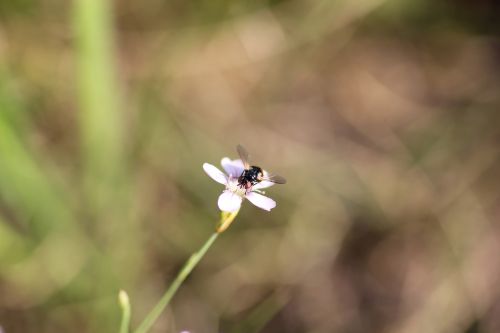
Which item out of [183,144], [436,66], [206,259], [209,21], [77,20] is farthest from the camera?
[436,66]

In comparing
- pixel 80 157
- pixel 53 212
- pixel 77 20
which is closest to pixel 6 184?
pixel 53 212

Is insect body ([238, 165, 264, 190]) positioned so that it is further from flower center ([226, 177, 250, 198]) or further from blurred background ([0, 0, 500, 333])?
blurred background ([0, 0, 500, 333])

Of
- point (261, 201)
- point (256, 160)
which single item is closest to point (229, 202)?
point (261, 201)

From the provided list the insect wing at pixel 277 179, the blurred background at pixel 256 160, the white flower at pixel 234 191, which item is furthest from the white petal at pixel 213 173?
the blurred background at pixel 256 160

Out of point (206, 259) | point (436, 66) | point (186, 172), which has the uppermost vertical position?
point (436, 66)

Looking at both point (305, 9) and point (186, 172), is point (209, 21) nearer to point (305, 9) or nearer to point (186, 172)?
point (305, 9)

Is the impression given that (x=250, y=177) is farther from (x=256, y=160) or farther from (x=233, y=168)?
(x=256, y=160)

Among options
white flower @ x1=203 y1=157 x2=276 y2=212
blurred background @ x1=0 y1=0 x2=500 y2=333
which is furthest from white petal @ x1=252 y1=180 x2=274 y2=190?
blurred background @ x1=0 y1=0 x2=500 y2=333
